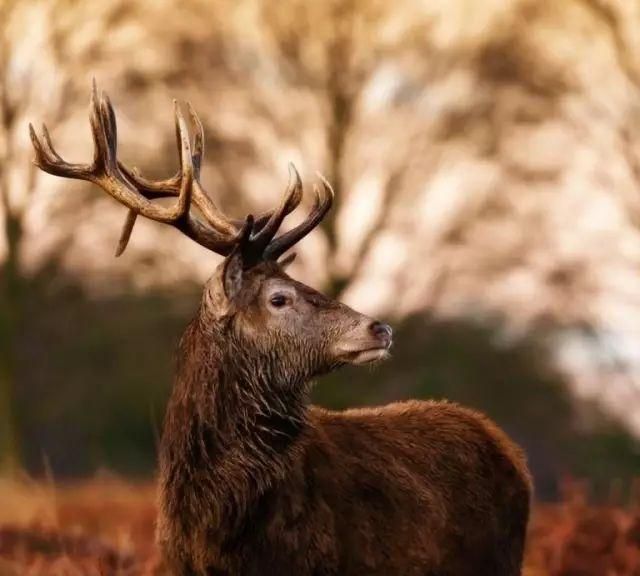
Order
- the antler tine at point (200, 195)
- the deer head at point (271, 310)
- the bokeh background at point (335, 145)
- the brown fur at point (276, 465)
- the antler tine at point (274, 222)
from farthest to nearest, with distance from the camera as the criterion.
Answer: the bokeh background at point (335, 145), the antler tine at point (200, 195), the antler tine at point (274, 222), the deer head at point (271, 310), the brown fur at point (276, 465)

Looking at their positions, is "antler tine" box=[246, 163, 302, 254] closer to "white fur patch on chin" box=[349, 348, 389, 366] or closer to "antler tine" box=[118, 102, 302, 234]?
"antler tine" box=[118, 102, 302, 234]

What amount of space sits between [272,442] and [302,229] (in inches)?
45.7

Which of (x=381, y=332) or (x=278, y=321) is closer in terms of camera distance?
(x=381, y=332)

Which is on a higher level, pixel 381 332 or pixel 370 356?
pixel 381 332

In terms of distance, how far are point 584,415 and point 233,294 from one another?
21954 millimetres

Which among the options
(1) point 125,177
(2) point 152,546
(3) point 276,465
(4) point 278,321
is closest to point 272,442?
(3) point 276,465

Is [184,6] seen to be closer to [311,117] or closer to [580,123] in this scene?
[311,117]

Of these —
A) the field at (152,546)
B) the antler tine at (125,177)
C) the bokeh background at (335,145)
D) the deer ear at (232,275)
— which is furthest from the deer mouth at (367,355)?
the bokeh background at (335,145)

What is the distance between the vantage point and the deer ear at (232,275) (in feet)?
22.7

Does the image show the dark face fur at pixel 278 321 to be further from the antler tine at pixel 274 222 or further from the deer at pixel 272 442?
the antler tine at pixel 274 222

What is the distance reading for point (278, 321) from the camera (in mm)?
6934

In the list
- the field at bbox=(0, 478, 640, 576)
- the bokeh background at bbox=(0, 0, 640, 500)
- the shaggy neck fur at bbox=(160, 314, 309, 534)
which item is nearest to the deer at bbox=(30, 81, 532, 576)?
the shaggy neck fur at bbox=(160, 314, 309, 534)

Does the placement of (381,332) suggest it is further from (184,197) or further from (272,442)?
(184,197)

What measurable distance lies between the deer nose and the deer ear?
720 mm
